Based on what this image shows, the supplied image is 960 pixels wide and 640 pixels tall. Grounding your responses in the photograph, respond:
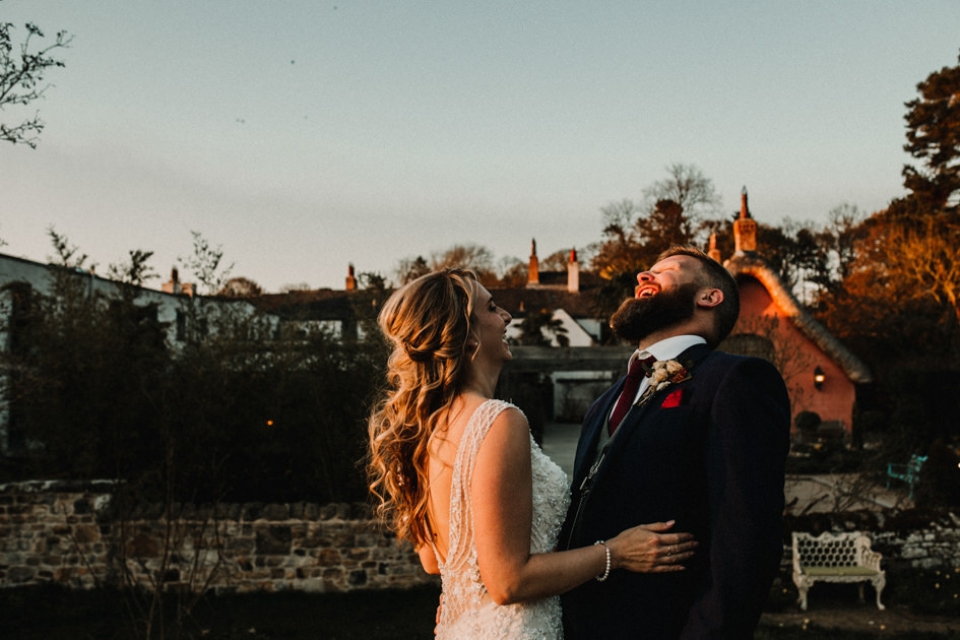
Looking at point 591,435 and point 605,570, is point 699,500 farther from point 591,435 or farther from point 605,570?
point 591,435

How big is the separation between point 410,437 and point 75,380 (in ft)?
26.4

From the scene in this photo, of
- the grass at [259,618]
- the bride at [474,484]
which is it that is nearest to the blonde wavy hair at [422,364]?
the bride at [474,484]

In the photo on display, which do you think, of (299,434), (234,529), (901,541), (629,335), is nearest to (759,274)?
(901,541)

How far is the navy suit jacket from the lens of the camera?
189 cm

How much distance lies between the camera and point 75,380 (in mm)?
8969

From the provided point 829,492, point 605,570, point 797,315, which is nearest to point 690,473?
point 605,570

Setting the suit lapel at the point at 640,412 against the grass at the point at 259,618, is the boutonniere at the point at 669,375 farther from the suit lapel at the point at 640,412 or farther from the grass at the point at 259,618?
the grass at the point at 259,618

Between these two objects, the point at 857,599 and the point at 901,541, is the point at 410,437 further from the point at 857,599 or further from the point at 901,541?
the point at 901,541

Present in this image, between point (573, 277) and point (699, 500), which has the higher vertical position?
point (573, 277)

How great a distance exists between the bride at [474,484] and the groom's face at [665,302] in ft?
1.35

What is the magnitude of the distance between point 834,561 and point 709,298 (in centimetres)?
666

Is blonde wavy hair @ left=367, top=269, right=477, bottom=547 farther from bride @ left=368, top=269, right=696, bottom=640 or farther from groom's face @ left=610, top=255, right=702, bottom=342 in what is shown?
groom's face @ left=610, top=255, right=702, bottom=342

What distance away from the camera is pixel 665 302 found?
2383mm

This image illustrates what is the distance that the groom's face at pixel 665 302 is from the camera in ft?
7.81
